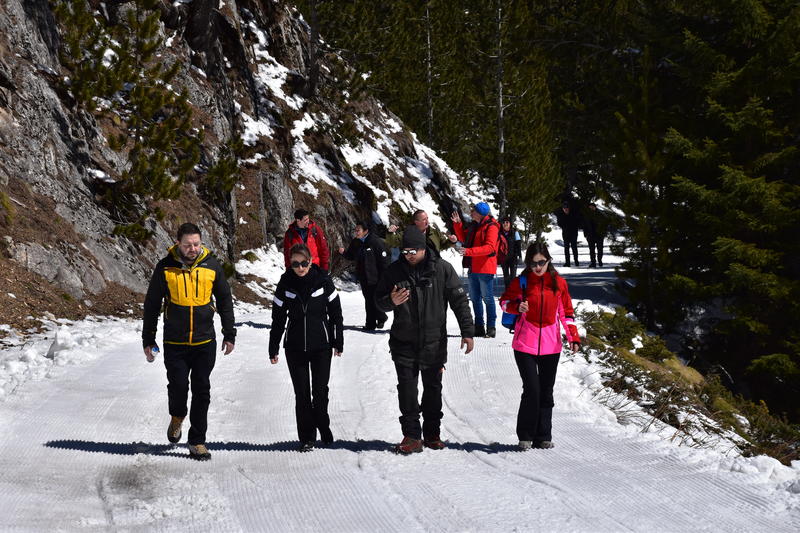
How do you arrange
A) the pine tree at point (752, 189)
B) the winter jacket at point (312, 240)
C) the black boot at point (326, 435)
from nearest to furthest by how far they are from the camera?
the black boot at point (326, 435), the winter jacket at point (312, 240), the pine tree at point (752, 189)

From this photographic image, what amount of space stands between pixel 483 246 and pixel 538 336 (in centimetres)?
493

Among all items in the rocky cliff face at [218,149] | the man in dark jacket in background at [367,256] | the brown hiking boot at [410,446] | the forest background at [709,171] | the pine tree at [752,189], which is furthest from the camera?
the forest background at [709,171]

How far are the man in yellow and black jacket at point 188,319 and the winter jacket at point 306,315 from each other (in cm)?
51

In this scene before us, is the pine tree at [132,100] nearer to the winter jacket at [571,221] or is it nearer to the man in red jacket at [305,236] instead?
the man in red jacket at [305,236]

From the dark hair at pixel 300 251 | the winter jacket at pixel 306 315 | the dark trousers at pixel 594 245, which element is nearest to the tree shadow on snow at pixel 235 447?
the winter jacket at pixel 306 315

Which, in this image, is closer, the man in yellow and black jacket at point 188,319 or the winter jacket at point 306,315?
the man in yellow and black jacket at point 188,319

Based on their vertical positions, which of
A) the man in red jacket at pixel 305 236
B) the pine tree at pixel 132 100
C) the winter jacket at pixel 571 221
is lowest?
the man in red jacket at pixel 305 236

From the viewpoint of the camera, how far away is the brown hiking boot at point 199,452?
23.0ft

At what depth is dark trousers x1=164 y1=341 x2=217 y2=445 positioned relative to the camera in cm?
701

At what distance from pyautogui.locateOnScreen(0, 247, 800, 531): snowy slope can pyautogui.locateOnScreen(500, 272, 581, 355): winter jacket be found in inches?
40.2

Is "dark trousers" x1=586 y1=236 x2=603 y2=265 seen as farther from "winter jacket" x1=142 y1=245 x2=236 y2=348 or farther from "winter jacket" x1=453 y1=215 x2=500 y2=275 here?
"winter jacket" x1=142 y1=245 x2=236 y2=348

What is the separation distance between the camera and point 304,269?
7.31m

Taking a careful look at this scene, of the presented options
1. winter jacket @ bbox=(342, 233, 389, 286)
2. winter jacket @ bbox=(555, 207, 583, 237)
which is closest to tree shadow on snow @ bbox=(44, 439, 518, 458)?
winter jacket @ bbox=(342, 233, 389, 286)

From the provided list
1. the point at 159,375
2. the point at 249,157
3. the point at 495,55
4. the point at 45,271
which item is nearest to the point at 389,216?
the point at 249,157
